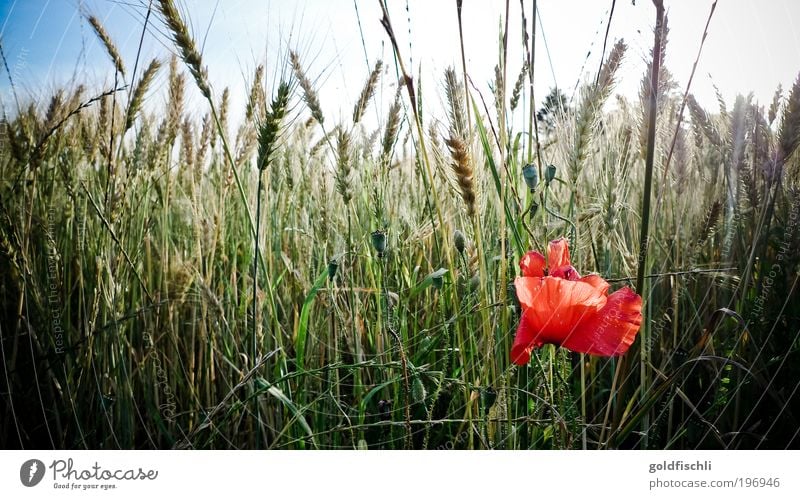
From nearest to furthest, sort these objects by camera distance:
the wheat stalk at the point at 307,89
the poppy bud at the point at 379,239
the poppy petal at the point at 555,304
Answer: the poppy petal at the point at 555,304 → the poppy bud at the point at 379,239 → the wheat stalk at the point at 307,89

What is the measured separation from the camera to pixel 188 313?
36.3 inches

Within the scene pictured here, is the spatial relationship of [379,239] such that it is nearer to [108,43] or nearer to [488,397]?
[488,397]

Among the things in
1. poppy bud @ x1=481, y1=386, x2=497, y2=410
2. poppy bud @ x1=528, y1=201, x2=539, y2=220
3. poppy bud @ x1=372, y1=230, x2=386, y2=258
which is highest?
poppy bud @ x1=528, y1=201, x2=539, y2=220

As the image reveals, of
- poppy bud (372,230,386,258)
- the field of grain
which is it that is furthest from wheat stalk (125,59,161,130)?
poppy bud (372,230,386,258)

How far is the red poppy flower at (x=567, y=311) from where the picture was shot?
629mm

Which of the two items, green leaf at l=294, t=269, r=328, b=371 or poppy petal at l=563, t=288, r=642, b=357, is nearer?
poppy petal at l=563, t=288, r=642, b=357

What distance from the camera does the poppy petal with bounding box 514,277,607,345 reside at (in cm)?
63

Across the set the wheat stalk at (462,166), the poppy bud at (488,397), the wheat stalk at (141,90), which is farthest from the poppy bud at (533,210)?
the wheat stalk at (141,90)

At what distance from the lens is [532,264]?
0.66 m

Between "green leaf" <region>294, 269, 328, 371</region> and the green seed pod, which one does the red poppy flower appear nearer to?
the green seed pod

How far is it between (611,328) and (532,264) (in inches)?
4.8

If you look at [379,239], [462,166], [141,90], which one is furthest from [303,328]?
[141,90]

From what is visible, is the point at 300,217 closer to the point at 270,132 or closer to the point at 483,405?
the point at 270,132

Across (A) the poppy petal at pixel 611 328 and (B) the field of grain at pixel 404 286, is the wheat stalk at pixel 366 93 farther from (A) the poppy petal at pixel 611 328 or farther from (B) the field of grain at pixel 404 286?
(A) the poppy petal at pixel 611 328
